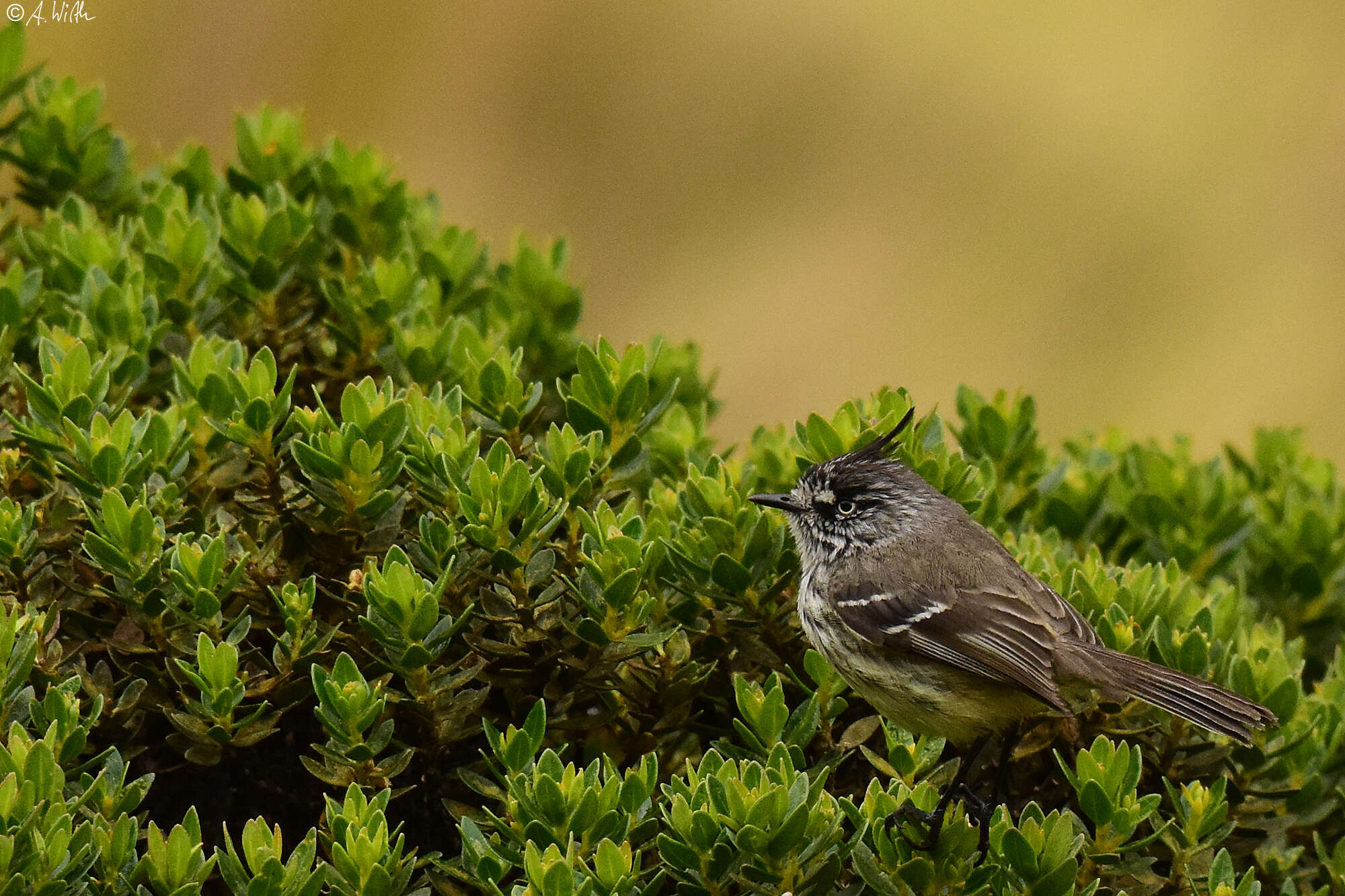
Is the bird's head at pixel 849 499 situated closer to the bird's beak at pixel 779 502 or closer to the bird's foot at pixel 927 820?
the bird's beak at pixel 779 502

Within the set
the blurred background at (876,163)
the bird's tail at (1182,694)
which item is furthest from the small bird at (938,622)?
the blurred background at (876,163)

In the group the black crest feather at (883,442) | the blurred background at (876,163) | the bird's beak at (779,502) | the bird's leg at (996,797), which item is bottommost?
the bird's leg at (996,797)

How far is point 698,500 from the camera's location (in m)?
3.70

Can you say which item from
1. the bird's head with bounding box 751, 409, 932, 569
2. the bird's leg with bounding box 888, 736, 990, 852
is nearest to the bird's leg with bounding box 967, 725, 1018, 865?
the bird's leg with bounding box 888, 736, 990, 852

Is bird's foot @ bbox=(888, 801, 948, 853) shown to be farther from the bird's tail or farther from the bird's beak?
the bird's beak

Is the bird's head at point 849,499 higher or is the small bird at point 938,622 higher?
the bird's head at point 849,499

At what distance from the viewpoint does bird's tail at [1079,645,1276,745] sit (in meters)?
3.45

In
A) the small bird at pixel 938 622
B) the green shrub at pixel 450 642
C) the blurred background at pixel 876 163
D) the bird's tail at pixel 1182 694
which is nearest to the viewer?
the green shrub at pixel 450 642

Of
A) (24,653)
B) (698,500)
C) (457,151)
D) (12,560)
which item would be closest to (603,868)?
(698,500)

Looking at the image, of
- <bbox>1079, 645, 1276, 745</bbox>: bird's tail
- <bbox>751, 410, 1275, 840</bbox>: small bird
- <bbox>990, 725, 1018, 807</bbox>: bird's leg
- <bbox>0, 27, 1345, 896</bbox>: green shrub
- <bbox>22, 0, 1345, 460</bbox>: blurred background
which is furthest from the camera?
<bbox>22, 0, 1345, 460</bbox>: blurred background

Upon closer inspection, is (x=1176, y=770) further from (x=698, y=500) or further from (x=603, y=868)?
(x=603, y=868)

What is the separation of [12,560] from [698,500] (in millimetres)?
1656

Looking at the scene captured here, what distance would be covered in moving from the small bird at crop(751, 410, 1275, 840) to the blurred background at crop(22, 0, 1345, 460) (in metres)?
5.78

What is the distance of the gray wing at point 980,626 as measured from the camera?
3668 millimetres
